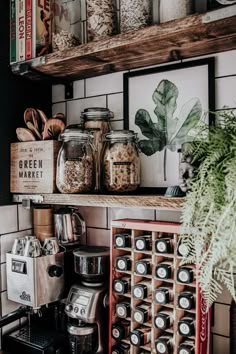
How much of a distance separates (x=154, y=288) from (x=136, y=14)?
0.90 metres

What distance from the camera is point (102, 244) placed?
63.7 inches

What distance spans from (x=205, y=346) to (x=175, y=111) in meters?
0.78

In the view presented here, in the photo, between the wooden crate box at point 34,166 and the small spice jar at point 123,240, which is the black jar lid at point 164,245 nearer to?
the small spice jar at point 123,240

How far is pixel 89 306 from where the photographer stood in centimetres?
138

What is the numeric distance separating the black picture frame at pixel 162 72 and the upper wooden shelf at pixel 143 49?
3 centimetres

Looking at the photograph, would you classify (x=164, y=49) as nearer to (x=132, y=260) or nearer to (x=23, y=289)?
(x=132, y=260)

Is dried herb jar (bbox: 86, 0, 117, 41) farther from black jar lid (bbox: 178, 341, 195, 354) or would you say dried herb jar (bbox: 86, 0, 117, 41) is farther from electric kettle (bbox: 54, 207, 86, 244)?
black jar lid (bbox: 178, 341, 195, 354)

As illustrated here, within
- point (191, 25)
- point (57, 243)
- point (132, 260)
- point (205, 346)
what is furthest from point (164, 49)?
point (205, 346)

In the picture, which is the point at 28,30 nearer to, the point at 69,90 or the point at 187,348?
the point at 69,90

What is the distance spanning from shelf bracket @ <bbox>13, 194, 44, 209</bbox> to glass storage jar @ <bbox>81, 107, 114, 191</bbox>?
248 mm

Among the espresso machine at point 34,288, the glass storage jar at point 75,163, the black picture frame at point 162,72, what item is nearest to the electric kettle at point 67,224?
the espresso machine at point 34,288

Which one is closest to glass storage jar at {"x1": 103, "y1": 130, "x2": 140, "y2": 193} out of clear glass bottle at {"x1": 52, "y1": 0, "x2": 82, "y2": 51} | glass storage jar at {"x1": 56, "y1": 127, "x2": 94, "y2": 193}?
glass storage jar at {"x1": 56, "y1": 127, "x2": 94, "y2": 193}

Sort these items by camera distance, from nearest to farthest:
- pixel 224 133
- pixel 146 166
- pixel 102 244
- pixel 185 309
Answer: pixel 224 133
pixel 185 309
pixel 146 166
pixel 102 244

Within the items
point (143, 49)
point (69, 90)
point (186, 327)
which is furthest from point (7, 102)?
point (186, 327)
